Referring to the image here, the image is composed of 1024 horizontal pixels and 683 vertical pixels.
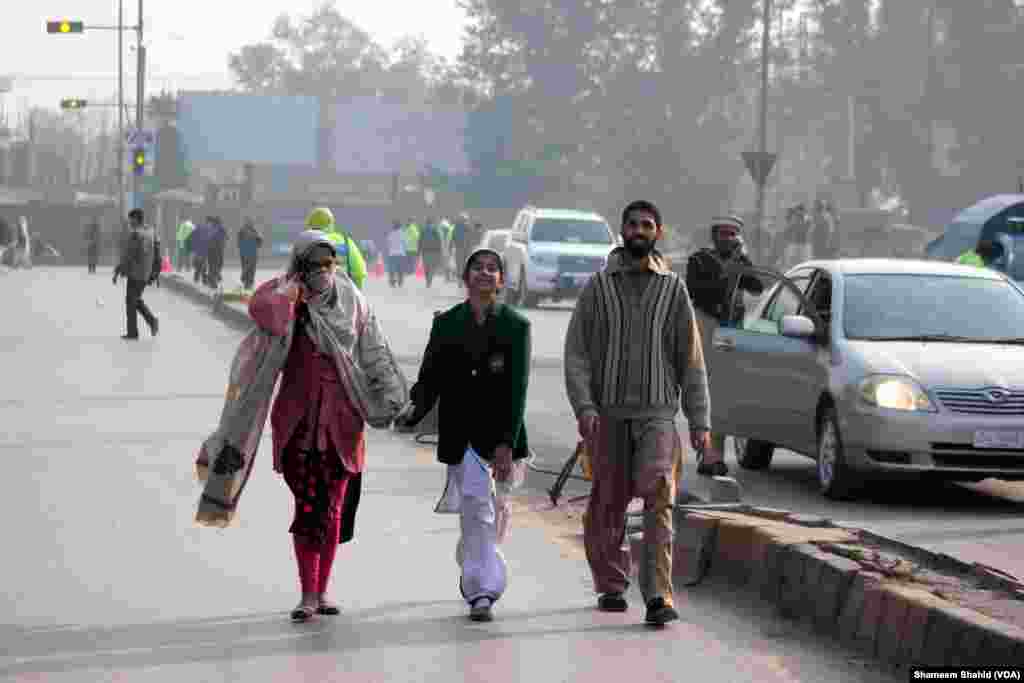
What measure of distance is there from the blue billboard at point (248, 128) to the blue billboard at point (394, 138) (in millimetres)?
1689

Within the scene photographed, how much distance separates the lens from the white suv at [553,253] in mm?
41781

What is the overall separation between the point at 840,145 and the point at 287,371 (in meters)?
94.8

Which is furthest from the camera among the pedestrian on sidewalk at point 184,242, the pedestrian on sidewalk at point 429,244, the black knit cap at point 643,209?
the pedestrian on sidewalk at point 184,242

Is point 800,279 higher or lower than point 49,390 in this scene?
higher

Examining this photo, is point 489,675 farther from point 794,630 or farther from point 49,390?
point 49,390

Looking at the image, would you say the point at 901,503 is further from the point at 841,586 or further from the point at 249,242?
the point at 249,242

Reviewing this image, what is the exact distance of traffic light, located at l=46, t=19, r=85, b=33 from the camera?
5322cm

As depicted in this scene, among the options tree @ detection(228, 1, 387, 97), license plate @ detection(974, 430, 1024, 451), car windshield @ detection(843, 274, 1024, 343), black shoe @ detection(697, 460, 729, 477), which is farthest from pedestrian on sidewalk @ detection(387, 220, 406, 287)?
tree @ detection(228, 1, 387, 97)

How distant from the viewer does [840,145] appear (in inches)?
4021

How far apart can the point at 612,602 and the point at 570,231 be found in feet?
114

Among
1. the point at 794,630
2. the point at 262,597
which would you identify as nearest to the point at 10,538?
the point at 262,597

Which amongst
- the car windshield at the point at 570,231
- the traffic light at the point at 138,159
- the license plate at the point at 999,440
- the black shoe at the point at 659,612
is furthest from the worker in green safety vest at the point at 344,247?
the traffic light at the point at 138,159

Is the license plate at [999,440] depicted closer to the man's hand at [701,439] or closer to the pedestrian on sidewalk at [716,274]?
the pedestrian on sidewalk at [716,274]

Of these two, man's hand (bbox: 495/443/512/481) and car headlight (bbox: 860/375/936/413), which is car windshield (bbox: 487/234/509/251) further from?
man's hand (bbox: 495/443/512/481)
